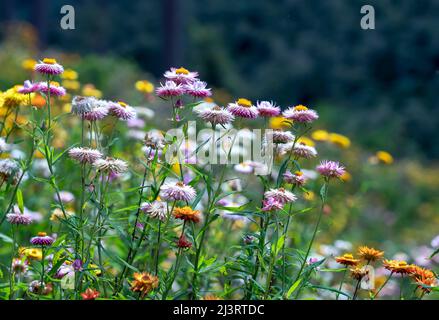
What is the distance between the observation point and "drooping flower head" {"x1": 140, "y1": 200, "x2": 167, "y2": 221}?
1.79 metres

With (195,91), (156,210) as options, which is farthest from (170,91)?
(156,210)

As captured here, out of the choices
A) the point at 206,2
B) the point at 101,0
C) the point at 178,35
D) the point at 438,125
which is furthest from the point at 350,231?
the point at 101,0

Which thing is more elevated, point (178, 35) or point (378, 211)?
point (178, 35)

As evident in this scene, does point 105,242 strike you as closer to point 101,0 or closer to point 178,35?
point 178,35

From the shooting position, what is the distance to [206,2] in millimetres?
21359

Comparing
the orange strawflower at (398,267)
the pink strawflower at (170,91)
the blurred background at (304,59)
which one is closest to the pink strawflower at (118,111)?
the pink strawflower at (170,91)

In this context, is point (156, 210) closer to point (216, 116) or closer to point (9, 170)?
point (216, 116)

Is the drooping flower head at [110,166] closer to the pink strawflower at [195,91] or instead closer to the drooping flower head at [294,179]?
the pink strawflower at [195,91]

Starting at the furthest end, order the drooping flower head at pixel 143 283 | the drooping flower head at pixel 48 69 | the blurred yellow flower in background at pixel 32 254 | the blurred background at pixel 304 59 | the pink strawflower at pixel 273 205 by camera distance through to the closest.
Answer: the blurred background at pixel 304 59 < the blurred yellow flower in background at pixel 32 254 < the drooping flower head at pixel 48 69 < the pink strawflower at pixel 273 205 < the drooping flower head at pixel 143 283

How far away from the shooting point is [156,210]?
5.87 ft

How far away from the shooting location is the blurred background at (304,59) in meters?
9.62

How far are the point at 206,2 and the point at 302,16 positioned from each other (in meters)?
3.81

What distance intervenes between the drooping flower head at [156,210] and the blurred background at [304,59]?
6.03m

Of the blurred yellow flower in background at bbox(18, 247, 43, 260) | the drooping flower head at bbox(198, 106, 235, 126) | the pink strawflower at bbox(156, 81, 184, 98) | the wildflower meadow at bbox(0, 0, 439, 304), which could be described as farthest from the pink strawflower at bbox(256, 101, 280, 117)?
the blurred yellow flower in background at bbox(18, 247, 43, 260)
